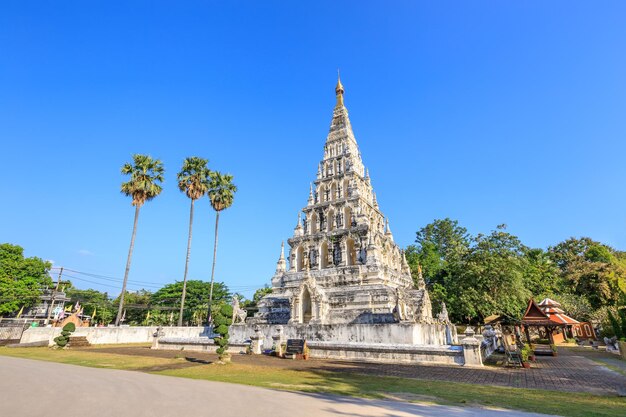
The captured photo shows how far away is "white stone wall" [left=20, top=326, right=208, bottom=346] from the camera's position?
95.7ft

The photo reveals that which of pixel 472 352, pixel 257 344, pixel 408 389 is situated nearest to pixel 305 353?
pixel 257 344

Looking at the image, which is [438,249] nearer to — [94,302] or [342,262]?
[342,262]

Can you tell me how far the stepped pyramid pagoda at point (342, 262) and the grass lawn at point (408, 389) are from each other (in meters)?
10.6

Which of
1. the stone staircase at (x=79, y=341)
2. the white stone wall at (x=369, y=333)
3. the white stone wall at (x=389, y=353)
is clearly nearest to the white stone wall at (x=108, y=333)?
the stone staircase at (x=79, y=341)

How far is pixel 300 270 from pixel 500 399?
24.8 m

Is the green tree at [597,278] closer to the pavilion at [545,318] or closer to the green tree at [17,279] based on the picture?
the pavilion at [545,318]

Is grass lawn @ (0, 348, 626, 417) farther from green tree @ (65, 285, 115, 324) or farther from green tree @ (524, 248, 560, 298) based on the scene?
green tree @ (65, 285, 115, 324)

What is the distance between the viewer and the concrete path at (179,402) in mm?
6660

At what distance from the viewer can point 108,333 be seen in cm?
3112

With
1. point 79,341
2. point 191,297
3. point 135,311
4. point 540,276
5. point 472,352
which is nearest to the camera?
point 472,352

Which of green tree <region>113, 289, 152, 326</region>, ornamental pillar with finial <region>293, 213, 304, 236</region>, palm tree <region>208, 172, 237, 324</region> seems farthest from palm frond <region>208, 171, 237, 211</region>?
green tree <region>113, 289, 152, 326</region>

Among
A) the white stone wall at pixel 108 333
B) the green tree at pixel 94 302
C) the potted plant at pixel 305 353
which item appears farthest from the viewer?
the green tree at pixel 94 302

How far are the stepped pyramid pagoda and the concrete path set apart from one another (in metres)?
14.8

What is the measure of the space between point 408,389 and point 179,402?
6.78m
